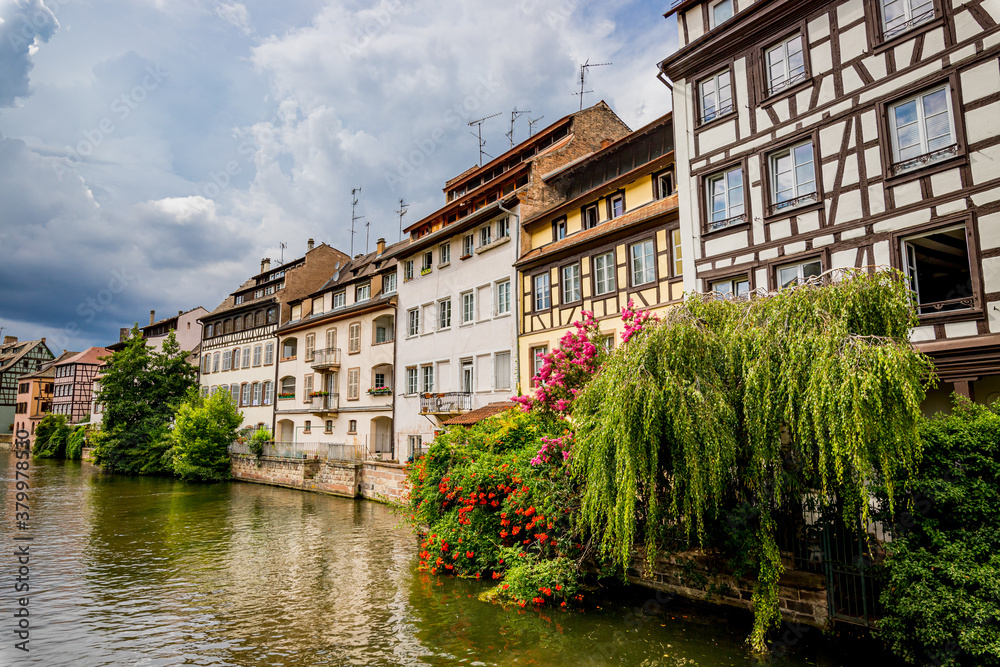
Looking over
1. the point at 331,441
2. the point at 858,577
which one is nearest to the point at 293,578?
the point at 858,577

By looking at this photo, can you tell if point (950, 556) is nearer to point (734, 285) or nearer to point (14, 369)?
point (734, 285)

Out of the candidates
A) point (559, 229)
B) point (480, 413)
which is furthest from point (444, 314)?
point (559, 229)

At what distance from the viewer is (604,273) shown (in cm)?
1892

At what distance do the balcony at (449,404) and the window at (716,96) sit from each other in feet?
44.2

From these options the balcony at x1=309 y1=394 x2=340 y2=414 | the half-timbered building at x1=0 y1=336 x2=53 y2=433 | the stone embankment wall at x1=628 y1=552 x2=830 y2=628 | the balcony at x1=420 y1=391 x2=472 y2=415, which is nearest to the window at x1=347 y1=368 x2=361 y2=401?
the balcony at x1=309 y1=394 x2=340 y2=414

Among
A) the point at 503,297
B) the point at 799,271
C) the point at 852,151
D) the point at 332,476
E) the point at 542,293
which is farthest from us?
the point at 332,476

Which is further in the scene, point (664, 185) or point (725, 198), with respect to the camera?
point (664, 185)

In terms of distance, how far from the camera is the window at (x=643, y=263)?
17406mm

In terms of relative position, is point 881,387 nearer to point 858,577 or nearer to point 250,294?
point 858,577

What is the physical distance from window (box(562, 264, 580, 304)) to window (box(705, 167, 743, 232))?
19.3ft

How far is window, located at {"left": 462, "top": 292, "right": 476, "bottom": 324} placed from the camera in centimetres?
2480

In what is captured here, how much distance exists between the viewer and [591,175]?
2131 cm

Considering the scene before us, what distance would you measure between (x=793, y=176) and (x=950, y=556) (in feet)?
28.1

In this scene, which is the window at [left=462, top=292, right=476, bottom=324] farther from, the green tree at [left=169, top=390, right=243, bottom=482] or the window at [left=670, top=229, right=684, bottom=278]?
the green tree at [left=169, top=390, right=243, bottom=482]
